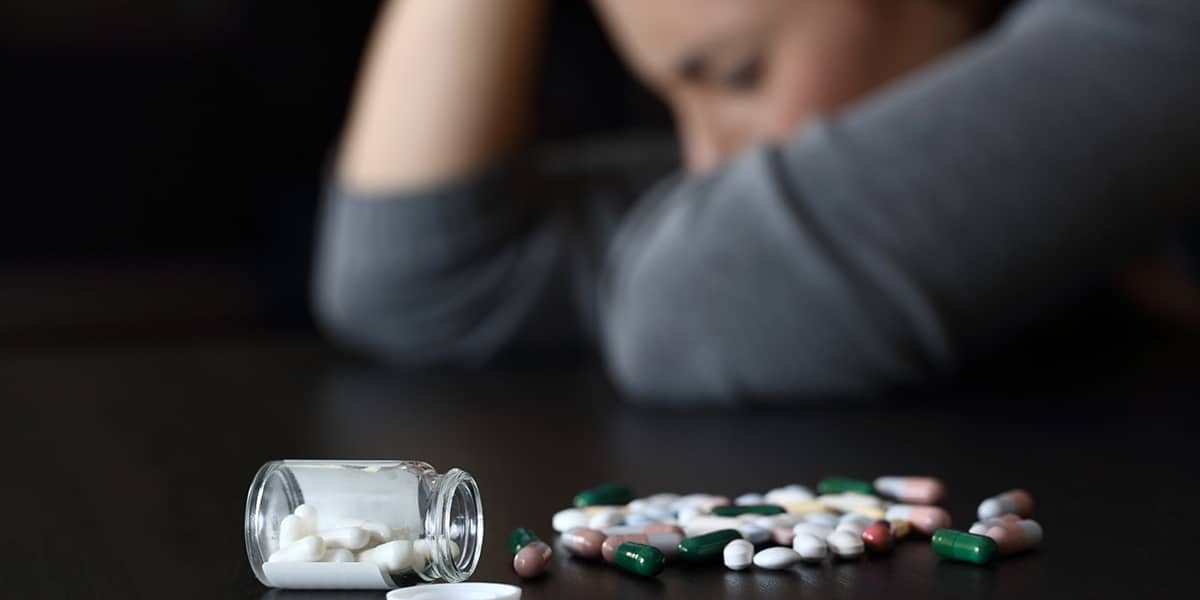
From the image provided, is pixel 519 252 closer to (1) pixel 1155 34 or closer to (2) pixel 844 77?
(2) pixel 844 77

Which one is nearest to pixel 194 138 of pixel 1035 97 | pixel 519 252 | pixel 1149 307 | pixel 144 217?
pixel 144 217

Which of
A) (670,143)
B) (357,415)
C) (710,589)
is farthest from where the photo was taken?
(670,143)

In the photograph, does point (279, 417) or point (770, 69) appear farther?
point (770, 69)

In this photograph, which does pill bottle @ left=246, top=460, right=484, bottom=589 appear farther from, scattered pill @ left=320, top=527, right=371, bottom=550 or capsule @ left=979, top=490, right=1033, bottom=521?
capsule @ left=979, top=490, right=1033, bottom=521

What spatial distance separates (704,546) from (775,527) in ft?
0.16

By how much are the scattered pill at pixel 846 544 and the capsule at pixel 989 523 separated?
0.17 ft

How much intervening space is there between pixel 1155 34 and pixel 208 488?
0.70m

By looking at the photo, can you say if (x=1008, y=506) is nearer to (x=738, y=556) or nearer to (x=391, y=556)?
(x=738, y=556)

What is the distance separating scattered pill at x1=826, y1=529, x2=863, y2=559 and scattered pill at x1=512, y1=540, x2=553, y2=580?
12 centimetres

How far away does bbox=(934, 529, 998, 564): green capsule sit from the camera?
502 mm

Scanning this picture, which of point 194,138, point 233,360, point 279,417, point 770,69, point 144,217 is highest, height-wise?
point 194,138

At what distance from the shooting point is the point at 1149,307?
1.48m

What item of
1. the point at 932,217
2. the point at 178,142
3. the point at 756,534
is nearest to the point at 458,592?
the point at 756,534

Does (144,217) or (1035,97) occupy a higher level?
(144,217)
